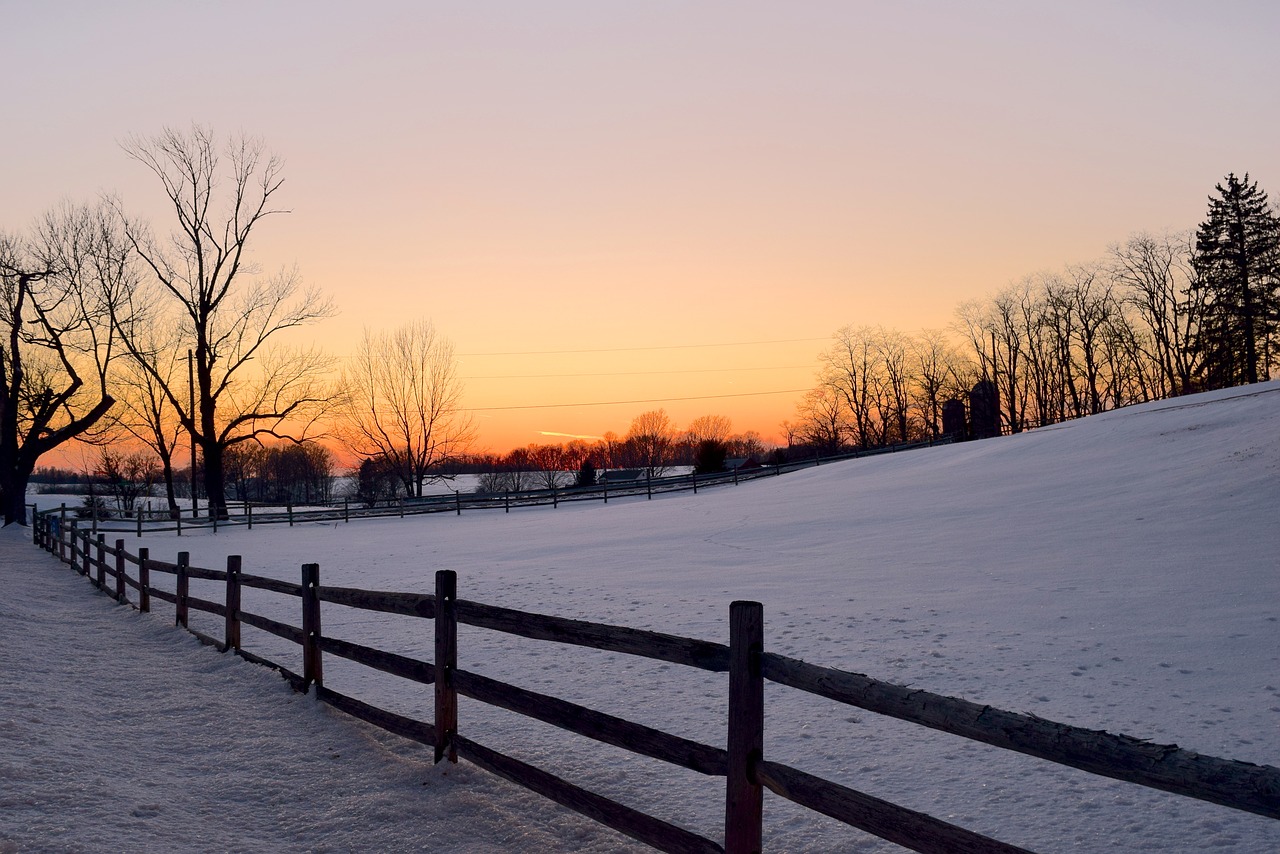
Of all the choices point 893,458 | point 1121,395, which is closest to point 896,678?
point 893,458

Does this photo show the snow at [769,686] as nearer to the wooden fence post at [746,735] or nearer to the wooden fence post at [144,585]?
the wooden fence post at [144,585]

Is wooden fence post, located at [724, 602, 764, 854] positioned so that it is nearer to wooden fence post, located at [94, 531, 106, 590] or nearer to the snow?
the snow

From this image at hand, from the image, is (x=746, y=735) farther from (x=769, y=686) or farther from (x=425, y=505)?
(x=425, y=505)

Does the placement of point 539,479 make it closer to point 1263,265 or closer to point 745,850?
point 1263,265

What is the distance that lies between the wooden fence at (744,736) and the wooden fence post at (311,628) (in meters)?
0.57

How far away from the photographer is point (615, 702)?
7.55 meters

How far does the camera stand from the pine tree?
50438 mm

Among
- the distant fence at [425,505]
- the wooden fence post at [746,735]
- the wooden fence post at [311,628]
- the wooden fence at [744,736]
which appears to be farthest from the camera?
the distant fence at [425,505]

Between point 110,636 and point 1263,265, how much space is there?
62326 mm

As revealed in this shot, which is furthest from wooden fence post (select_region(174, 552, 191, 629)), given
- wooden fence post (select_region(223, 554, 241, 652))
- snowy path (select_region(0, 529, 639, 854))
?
snowy path (select_region(0, 529, 639, 854))

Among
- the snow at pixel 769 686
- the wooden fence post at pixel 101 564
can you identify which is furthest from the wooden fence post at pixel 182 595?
the wooden fence post at pixel 101 564

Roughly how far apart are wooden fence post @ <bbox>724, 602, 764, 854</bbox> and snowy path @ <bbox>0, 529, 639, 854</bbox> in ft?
4.05

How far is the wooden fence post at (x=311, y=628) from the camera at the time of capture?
732 cm

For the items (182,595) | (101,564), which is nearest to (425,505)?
(101,564)
